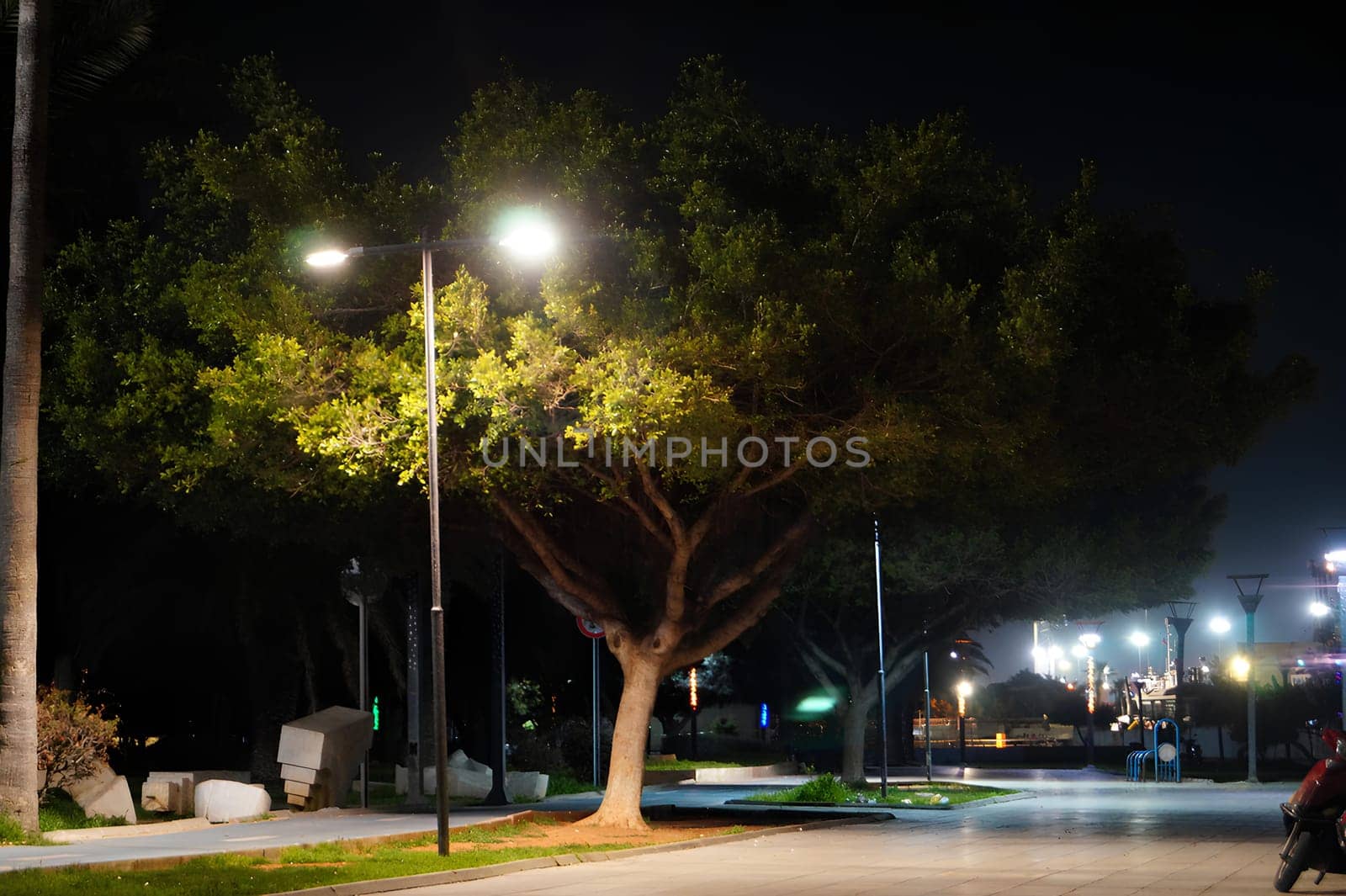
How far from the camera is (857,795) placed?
1252 inches

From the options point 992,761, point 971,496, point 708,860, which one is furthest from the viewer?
point 992,761

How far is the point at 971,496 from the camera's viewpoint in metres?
26.4

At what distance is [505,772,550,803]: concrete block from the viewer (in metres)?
31.9

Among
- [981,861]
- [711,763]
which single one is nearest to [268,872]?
[981,861]

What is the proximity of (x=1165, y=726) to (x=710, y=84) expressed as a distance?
31.6 metres

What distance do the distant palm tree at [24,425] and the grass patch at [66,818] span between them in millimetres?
1223


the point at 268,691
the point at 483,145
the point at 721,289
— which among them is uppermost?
the point at 483,145

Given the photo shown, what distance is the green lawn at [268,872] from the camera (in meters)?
14.1

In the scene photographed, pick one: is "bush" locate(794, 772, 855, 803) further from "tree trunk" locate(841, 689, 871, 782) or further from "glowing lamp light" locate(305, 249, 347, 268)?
"glowing lamp light" locate(305, 249, 347, 268)

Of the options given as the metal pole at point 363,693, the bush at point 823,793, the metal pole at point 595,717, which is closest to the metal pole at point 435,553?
the metal pole at point 363,693

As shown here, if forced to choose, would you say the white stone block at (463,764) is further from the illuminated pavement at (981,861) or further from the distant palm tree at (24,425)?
the distant palm tree at (24,425)

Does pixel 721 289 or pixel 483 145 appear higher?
pixel 483 145

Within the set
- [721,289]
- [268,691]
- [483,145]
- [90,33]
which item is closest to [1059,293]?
[721,289]

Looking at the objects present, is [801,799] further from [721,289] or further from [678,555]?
[721,289]
